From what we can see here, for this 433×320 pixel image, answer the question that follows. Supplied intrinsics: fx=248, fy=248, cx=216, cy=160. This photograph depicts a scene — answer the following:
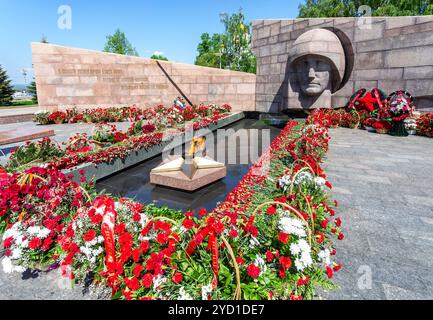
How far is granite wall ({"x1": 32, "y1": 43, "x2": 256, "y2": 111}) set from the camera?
14.3 metres

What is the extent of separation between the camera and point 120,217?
2631mm

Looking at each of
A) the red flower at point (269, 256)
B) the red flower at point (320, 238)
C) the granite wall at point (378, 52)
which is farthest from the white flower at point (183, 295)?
the granite wall at point (378, 52)

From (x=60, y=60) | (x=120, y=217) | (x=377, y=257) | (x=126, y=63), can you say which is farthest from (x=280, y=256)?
(x=60, y=60)

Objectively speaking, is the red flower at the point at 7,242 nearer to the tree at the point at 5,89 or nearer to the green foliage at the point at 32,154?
the green foliage at the point at 32,154

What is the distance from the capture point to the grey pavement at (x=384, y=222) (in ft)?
7.64

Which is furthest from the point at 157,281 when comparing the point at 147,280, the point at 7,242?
the point at 7,242

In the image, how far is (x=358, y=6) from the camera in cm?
3058

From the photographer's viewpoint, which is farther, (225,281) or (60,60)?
(60,60)

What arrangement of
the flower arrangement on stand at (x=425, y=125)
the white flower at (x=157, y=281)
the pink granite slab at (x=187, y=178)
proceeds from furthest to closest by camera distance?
the flower arrangement on stand at (x=425, y=125), the pink granite slab at (x=187, y=178), the white flower at (x=157, y=281)

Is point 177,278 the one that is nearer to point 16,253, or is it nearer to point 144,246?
point 144,246

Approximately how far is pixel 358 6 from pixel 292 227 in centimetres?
3829

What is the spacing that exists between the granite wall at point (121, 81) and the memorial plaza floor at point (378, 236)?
1113 centimetres
